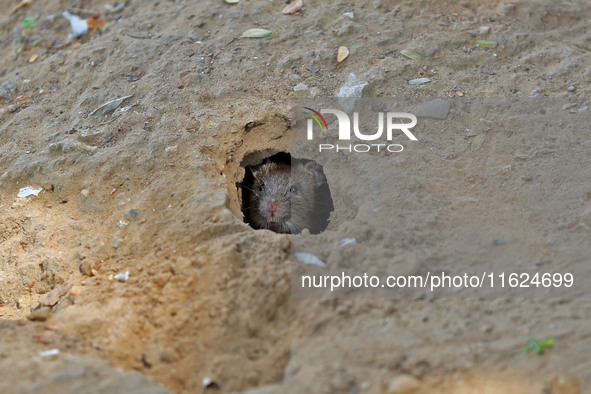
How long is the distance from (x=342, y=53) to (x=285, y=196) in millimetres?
1389

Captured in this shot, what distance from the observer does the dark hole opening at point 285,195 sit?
4879 millimetres

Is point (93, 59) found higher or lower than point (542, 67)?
higher

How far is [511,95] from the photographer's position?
422cm

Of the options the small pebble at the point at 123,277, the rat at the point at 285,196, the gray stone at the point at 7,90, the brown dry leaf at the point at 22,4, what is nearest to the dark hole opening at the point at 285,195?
the rat at the point at 285,196

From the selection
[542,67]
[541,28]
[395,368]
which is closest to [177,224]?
[395,368]

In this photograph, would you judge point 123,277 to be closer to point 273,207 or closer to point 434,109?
point 273,207

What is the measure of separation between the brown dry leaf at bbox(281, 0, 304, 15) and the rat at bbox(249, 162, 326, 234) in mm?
1393

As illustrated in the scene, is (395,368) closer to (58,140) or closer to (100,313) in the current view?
(100,313)

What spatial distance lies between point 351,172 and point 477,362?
1.80 meters

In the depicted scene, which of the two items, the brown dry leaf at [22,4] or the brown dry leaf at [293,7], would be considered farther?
the brown dry leaf at [22,4]

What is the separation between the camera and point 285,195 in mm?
5082

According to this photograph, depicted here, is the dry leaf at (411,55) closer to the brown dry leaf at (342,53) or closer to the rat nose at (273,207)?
the brown dry leaf at (342,53)

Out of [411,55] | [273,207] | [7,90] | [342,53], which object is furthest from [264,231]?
[7,90]

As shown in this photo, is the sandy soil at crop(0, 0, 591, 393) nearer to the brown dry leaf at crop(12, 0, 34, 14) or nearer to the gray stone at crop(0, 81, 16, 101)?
the gray stone at crop(0, 81, 16, 101)
